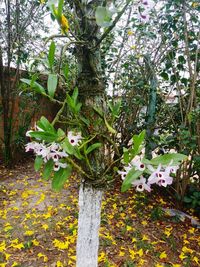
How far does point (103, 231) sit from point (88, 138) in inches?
66.9

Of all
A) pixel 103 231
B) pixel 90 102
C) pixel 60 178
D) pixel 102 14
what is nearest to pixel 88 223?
pixel 60 178

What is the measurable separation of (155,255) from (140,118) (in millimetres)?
1851

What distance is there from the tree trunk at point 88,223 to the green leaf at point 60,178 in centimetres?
12

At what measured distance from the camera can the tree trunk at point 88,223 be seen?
3.52 ft

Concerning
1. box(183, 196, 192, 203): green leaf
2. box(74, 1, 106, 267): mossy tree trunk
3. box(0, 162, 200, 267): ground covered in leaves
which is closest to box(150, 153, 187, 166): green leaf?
box(74, 1, 106, 267): mossy tree trunk

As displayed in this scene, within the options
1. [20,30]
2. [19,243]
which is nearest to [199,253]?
[19,243]

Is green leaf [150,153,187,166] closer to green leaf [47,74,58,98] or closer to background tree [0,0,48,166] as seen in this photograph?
green leaf [47,74,58,98]

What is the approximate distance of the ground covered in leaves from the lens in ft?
7.15

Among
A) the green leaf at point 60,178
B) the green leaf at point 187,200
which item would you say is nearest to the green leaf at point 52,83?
the green leaf at point 60,178

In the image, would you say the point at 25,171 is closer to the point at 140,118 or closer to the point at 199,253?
the point at 140,118

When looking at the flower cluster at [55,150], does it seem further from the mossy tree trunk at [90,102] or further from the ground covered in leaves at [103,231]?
the ground covered in leaves at [103,231]

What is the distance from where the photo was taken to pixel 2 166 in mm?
4387

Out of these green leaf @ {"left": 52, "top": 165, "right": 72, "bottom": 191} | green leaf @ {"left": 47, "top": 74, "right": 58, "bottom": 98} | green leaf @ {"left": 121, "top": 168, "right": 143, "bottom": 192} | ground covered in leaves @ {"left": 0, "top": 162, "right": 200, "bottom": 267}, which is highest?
green leaf @ {"left": 47, "top": 74, "right": 58, "bottom": 98}

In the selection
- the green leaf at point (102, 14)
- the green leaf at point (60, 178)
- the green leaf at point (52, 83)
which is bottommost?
the green leaf at point (60, 178)
